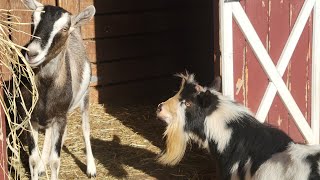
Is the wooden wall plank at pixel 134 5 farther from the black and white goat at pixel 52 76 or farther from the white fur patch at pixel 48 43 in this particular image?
the white fur patch at pixel 48 43

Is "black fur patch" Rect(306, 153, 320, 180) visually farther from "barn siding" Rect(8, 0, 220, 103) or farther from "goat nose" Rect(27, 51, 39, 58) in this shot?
"barn siding" Rect(8, 0, 220, 103)

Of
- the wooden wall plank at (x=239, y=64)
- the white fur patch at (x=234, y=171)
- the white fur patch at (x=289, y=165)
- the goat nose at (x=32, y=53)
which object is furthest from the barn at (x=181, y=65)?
the goat nose at (x=32, y=53)

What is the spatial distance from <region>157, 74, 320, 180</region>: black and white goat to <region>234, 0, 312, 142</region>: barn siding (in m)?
0.96

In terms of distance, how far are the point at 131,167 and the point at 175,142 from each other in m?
1.71

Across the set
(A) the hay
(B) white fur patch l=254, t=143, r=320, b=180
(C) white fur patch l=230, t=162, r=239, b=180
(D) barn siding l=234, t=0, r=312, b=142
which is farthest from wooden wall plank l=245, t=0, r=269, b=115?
(A) the hay

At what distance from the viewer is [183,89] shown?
204 inches

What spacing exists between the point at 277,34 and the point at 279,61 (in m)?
0.30

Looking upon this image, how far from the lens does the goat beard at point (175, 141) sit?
515cm

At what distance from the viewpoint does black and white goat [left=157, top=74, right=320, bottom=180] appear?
4.84 m

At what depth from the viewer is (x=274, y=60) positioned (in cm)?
643

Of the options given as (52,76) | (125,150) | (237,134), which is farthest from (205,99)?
(125,150)

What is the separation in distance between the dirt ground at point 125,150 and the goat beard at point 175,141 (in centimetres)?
118

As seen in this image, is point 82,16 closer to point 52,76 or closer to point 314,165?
point 52,76

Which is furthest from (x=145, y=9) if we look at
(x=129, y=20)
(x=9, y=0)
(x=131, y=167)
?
(x=131, y=167)
